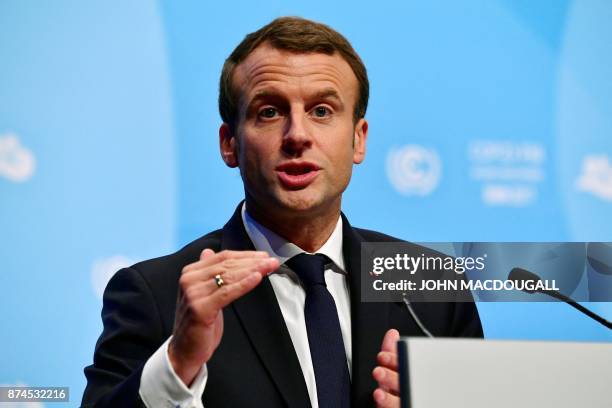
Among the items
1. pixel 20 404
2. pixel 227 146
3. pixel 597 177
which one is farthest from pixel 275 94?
pixel 597 177

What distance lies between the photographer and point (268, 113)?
2.43 meters

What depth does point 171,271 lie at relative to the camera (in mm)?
2338

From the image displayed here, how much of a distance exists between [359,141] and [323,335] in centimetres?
73

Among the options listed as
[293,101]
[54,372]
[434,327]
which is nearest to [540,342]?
[434,327]

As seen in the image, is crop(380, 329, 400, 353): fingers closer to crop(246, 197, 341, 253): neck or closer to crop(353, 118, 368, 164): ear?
crop(246, 197, 341, 253): neck

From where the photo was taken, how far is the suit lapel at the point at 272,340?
2107 millimetres

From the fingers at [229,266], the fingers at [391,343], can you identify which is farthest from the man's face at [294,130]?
the fingers at [229,266]

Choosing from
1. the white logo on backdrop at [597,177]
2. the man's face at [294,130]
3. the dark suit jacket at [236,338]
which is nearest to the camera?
the dark suit jacket at [236,338]

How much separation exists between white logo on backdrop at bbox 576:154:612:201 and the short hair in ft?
3.14

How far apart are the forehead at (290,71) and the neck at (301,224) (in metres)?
0.34

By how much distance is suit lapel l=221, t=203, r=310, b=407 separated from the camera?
2107 mm

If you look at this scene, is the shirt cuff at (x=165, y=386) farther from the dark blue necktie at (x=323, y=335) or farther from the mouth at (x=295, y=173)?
the mouth at (x=295, y=173)

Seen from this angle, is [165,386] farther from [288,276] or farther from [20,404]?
[20,404]

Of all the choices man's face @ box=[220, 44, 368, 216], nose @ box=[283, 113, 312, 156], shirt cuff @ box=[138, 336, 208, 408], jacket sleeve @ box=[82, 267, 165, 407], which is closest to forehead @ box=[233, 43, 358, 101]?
man's face @ box=[220, 44, 368, 216]
